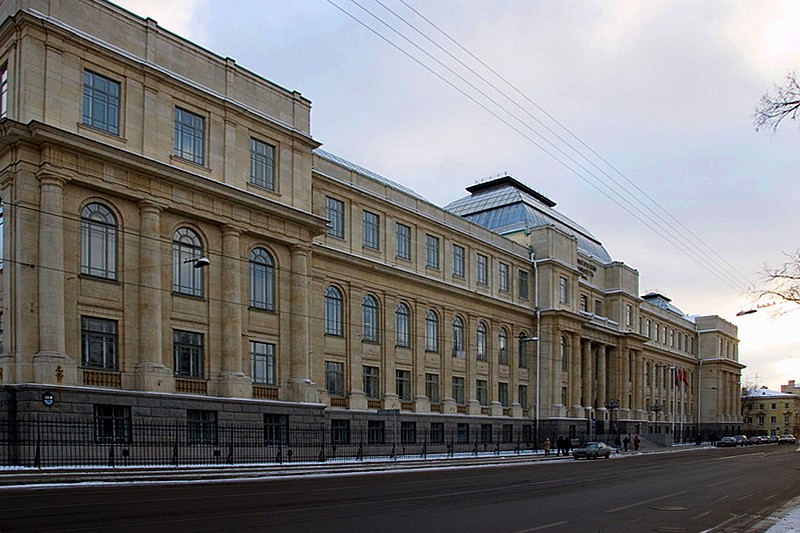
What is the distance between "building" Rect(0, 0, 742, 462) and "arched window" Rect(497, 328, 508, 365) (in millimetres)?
333

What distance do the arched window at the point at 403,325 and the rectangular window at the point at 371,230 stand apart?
15.9ft

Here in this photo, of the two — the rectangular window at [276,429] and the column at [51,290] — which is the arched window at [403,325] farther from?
the column at [51,290]

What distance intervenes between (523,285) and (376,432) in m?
24.5

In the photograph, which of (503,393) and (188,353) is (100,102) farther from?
(503,393)

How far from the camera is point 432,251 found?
2141 inches

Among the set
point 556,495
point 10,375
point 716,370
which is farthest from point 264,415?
point 716,370

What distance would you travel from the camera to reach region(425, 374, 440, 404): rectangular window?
52.1 m

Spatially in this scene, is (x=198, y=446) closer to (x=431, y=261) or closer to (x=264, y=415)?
(x=264, y=415)

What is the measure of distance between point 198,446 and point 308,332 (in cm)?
988

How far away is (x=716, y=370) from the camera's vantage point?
11269cm

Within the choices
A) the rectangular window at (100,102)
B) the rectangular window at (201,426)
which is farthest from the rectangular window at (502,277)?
the rectangular window at (100,102)

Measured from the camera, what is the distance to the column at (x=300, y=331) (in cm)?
3875

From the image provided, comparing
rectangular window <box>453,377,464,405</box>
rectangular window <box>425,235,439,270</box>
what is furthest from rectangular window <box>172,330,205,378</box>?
rectangular window <box>453,377,464,405</box>

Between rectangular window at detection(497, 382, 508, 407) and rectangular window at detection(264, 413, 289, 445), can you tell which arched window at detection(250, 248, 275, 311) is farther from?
rectangular window at detection(497, 382, 508, 407)
